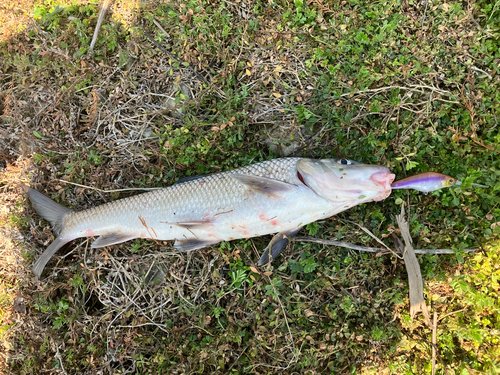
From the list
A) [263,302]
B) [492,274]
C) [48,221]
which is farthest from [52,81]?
[492,274]

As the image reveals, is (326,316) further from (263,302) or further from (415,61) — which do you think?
(415,61)

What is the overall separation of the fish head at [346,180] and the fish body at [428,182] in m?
0.19

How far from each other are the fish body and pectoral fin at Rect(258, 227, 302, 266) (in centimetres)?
109

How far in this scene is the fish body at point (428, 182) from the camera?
2.71m

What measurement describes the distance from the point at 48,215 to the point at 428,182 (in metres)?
4.20

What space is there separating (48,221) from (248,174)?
105 inches

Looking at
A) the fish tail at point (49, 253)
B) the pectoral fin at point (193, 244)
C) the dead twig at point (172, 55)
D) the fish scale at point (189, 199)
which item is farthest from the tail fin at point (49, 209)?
the dead twig at point (172, 55)

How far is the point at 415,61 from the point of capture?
3244 mm

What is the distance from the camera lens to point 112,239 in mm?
3410

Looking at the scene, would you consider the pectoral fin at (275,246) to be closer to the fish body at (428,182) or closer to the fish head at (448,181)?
the fish body at (428,182)

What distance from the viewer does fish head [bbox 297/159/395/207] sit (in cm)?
268

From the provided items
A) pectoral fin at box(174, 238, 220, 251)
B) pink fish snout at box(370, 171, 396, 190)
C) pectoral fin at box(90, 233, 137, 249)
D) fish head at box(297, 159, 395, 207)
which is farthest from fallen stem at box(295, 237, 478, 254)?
pectoral fin at box(90, 233, 137, 249)

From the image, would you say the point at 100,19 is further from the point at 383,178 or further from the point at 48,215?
the point at 383,178

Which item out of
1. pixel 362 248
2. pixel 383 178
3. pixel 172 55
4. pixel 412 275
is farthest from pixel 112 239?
pixel 412 275
